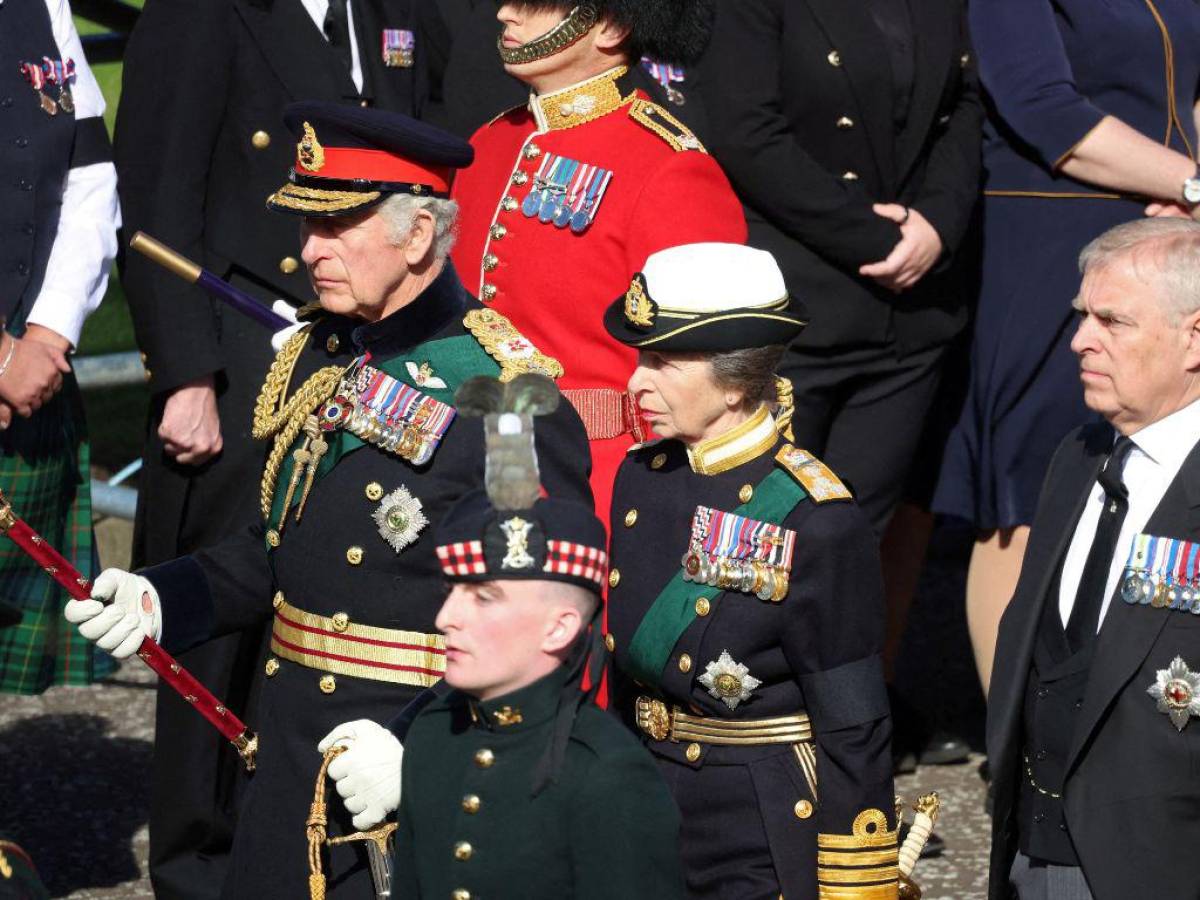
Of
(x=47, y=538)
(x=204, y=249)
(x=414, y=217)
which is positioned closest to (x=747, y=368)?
(x=414, y=217)

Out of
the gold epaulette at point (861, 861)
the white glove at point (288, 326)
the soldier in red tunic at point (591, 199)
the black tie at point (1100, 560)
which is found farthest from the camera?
the soldier in red tunic at point (591, 199)

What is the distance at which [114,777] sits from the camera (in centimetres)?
704

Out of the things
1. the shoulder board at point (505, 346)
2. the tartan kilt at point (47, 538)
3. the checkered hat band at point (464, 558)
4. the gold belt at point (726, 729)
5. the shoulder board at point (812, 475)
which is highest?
the checkered hat band at point (464, 558)

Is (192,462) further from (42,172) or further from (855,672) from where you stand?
(855,672)

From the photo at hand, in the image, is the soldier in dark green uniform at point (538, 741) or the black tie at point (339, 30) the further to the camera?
the black tie at point (339, 30)

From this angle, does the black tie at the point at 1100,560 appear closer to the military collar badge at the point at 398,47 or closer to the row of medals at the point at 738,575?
the row of medals at the point at 738,575

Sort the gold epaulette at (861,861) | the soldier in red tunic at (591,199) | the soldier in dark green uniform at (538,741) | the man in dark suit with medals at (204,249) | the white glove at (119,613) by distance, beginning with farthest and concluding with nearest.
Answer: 1. the man in dark suit with medals at (204,249)
2. the soldier in red tunic at (591,199)
3. the white glove at (119,613)
4. the gold epaulette at (861,861)
5. the soldier in dark green uniform at (538,741)

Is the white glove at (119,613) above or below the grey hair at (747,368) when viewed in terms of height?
below

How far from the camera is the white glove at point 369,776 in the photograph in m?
3.99

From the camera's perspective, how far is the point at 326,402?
4543 mm

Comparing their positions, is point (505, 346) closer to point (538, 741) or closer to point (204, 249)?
point (538, 741)

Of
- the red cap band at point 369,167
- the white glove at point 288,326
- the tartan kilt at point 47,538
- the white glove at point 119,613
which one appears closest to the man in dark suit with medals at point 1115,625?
the red cap band at point 369,167

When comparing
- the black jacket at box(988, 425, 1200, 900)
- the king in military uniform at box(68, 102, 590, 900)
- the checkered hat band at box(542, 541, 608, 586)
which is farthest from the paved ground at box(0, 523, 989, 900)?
the checkered hat band at box(542, 541, 608, 586)

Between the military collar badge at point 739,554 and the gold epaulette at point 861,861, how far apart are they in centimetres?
45
